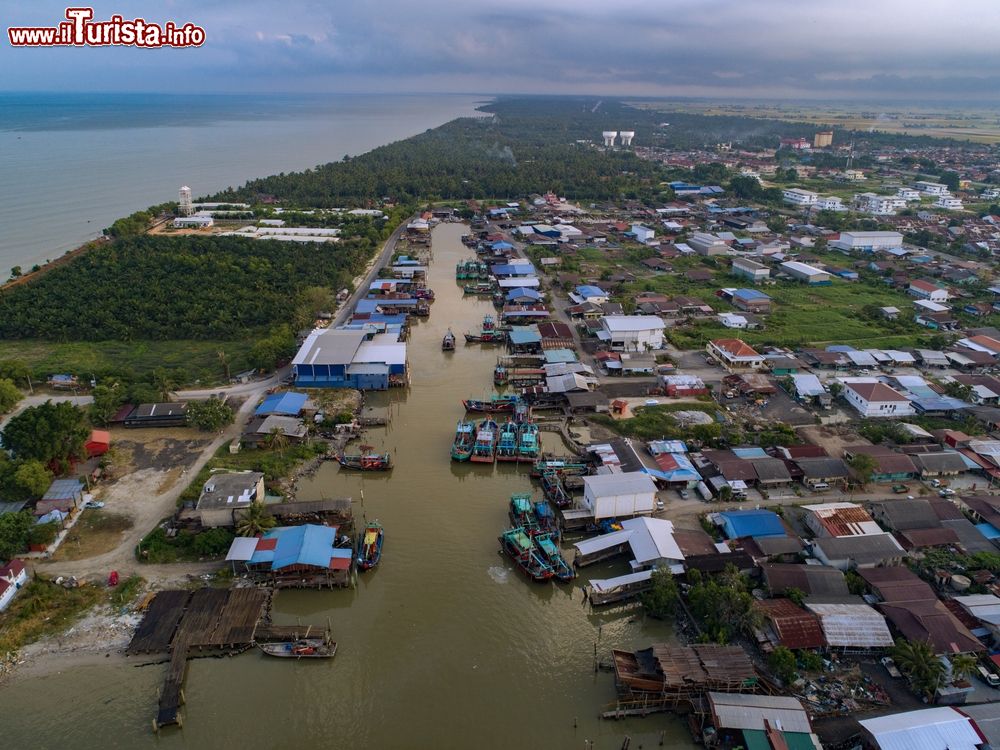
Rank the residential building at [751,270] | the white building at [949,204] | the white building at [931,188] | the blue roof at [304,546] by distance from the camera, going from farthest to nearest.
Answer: the white building at [931,188], the white building at [949,204], the residential building at [751,270], the blue roof at [304,546]

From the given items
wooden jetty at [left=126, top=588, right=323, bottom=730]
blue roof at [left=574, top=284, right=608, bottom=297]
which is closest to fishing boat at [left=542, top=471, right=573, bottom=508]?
wooden jetty at [left=126, top=588, right=323, bottom=730]

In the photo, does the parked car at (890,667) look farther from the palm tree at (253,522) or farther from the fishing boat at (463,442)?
the palm tree at (253,522)

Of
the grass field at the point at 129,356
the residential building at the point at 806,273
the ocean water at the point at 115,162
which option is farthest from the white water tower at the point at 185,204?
the residential building at the point at 806,273

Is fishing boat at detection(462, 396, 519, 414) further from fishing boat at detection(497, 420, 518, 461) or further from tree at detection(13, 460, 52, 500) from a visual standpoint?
tree at detection(13, 460, 52, 500)

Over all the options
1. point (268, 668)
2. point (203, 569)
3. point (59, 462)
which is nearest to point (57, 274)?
point (59, 462)

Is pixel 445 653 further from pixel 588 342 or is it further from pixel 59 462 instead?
pixel 588 342
